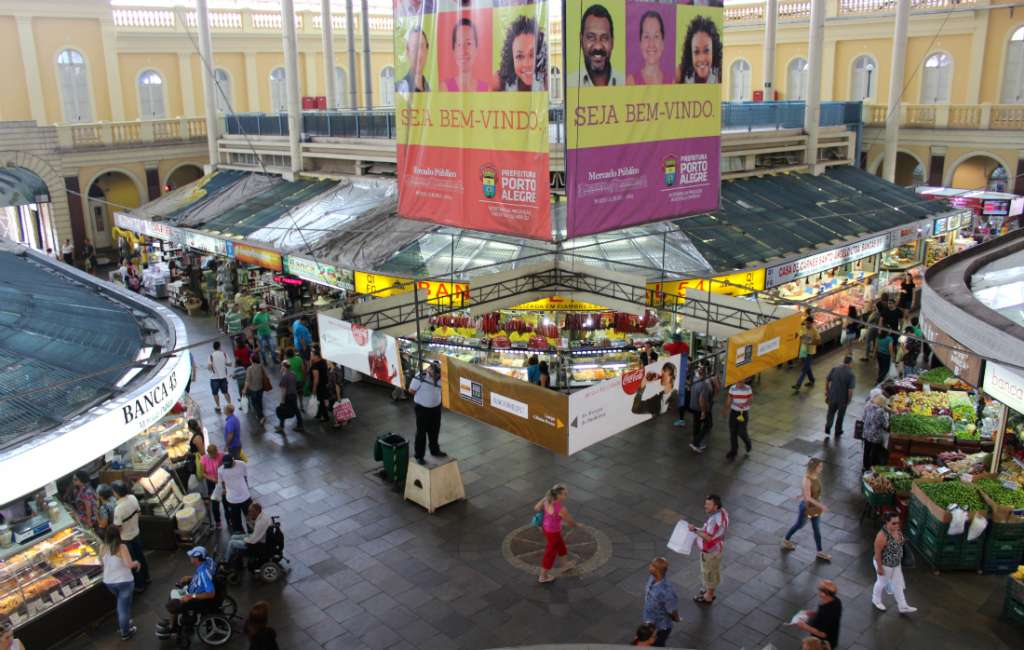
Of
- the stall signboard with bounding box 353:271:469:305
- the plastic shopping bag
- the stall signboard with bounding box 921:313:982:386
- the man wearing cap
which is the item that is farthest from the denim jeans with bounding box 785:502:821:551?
the man wearing cap

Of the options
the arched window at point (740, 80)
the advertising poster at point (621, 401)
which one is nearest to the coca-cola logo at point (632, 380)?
the advertising poster at point (621, 401)

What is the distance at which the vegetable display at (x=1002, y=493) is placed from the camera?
10719 mm

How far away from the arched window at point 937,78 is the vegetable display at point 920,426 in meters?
26.1

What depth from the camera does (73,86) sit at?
3322cm

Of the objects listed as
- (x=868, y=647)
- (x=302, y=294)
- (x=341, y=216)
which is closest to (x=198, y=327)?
(x=302, y=294)

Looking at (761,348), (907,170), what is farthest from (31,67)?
(907,170)

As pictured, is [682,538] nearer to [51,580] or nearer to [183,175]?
[51,580]

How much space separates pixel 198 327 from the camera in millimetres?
23516

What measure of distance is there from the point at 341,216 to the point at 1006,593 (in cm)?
1631

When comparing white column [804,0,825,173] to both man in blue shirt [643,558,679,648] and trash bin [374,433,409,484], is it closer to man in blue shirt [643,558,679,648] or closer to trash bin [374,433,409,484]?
trash bin [374,433,409,484]

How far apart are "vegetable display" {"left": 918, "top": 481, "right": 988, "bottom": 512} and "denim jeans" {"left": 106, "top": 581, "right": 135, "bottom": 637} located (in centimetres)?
996

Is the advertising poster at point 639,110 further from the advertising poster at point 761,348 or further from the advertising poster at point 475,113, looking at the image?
the advertising poster at point 761,348

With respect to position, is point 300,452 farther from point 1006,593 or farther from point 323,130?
point 323,130

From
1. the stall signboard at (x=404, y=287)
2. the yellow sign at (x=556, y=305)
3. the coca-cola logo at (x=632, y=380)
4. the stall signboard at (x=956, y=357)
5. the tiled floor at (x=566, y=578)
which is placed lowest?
the tiled floor at (x=566, y=578)
